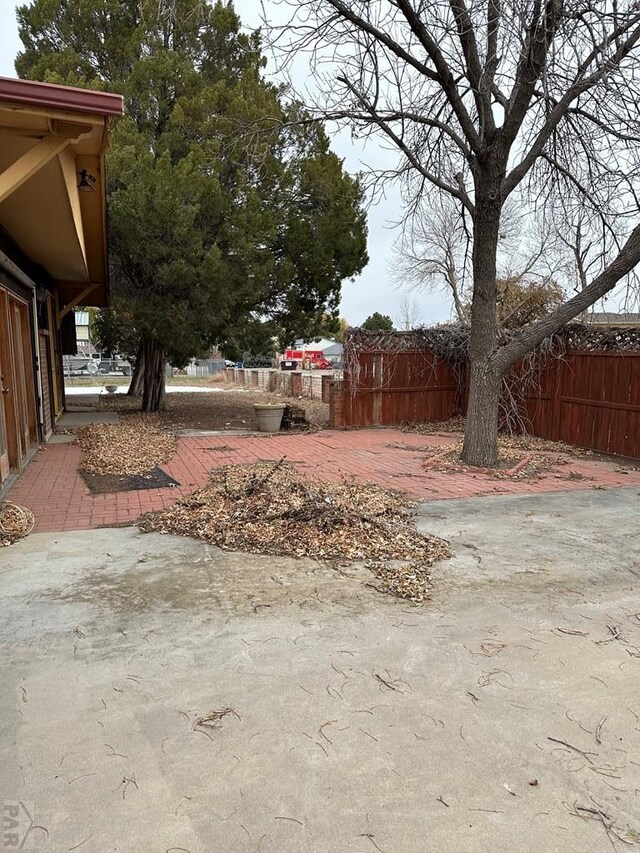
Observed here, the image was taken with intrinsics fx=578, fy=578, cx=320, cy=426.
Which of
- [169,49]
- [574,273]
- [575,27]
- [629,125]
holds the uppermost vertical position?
[169,49]

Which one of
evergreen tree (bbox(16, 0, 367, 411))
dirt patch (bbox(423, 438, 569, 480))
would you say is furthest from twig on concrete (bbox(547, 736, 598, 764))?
evergreen tree (bbox(16, 0, 367, 411))

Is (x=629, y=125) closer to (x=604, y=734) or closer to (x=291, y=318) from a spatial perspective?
(x=604, y=734)

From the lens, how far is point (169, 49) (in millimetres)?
13766

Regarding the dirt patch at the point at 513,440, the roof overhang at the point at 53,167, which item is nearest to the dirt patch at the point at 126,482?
the roof overhang at the point at 53,167

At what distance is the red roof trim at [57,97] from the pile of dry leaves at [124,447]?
14.2ft

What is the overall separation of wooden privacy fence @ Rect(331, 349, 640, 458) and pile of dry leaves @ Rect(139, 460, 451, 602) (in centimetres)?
547

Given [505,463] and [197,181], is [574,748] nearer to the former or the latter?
[505,463]

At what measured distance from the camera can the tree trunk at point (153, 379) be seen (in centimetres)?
1590

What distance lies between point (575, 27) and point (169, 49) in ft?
36.3

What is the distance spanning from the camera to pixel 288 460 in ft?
28.2

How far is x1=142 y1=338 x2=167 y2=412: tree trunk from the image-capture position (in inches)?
626

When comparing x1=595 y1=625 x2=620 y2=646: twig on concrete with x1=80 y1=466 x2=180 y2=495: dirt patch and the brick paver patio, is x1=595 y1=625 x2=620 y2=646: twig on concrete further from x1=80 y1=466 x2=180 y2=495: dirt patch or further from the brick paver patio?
x1=80 y1=466 x2=180 y2=495: dirt patch

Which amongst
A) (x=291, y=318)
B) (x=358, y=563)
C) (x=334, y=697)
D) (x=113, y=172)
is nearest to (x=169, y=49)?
(x=113, y=172)

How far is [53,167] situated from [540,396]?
30.9ft
